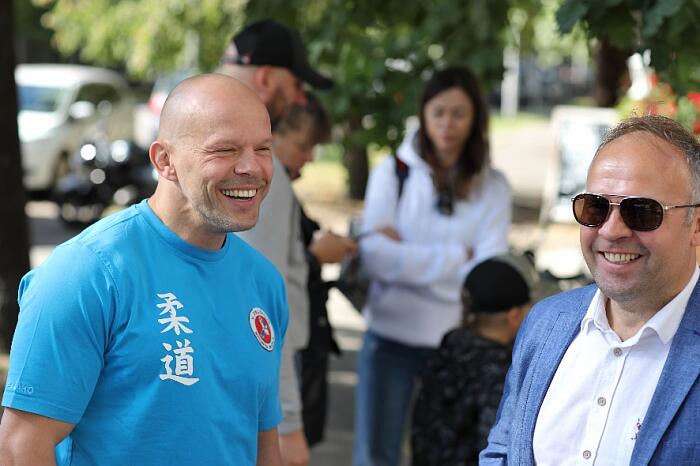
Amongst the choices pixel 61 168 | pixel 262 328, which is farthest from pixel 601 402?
pixel 61 168

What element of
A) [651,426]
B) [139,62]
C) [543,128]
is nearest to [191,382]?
[651,426]

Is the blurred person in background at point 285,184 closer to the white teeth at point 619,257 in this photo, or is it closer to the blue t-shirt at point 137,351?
the blue t-shirt at point 137,351

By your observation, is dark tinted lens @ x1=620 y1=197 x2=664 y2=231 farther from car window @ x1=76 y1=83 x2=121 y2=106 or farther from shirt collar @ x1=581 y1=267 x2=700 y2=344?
car window @ x1=76 y1=83 x2=121 y2=106

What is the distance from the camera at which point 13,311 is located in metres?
7.29

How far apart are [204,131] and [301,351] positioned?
176 centimetres

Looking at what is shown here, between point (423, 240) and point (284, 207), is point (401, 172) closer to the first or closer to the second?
point (423, 240)

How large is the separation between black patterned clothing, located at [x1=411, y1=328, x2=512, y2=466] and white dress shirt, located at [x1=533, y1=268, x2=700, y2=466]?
1.39 m

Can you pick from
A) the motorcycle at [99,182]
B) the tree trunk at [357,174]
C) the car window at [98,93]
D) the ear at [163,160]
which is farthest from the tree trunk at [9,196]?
the car window at [98,93]

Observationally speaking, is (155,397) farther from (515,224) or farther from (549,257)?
(515,224)

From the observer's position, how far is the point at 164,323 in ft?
7.63

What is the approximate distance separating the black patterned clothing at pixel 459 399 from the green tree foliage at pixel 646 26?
1210 millimetres

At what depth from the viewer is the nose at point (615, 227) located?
7.12 ft

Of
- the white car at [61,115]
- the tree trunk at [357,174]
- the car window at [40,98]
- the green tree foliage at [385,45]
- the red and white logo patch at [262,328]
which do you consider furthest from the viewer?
the car window at [40,98]

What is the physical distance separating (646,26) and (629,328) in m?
1.90
